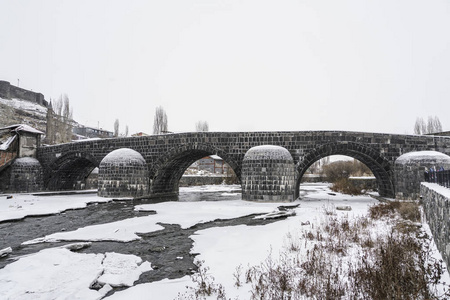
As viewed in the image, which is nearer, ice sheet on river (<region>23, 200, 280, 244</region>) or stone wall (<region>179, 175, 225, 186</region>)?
ice sheet on river (<region>23, 200, 280, 244</region>)

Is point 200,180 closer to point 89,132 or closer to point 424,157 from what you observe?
point 424,157

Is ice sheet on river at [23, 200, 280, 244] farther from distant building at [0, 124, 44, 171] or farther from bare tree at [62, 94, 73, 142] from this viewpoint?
bare tree at [62, 94, 73, 142]

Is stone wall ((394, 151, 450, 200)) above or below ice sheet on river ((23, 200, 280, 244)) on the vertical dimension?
above

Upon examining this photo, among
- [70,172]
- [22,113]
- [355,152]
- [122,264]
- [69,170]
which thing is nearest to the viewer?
[122,264]

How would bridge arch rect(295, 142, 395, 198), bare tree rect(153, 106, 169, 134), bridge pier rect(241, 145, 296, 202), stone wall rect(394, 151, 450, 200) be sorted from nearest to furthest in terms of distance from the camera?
stone wall rect(394, 151, 450, 200)
bridge pier rect(241, 145, 296, 202)
bridge arch rect(295, 142, 395, 198)
bare tree rect(153, 106, 169, 134)

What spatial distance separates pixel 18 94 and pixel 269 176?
74.9 m

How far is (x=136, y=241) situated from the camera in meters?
7.88

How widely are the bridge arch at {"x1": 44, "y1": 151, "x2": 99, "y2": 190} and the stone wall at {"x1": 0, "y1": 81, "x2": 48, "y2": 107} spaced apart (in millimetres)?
50897

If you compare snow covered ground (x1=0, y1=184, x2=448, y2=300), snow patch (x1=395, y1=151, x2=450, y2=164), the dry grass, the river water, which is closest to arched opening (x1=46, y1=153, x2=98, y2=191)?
the river water

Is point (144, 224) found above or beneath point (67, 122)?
beneath

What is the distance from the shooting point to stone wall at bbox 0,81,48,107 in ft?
212

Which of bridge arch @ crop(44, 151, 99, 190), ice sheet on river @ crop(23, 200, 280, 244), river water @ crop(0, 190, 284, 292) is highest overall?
bridge arch @ crop(44, 151, 99, 190)

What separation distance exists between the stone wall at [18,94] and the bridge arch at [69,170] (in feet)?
167

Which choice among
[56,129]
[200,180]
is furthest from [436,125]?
[56,129]
